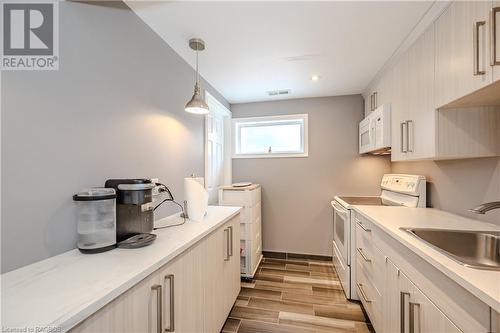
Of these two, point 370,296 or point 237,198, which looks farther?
point 237,198

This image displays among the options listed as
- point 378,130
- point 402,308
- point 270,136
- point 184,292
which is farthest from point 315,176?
point 184,292

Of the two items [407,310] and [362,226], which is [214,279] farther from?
[362,226]

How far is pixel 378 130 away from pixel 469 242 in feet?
4.43

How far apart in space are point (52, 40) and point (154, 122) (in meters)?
0.71

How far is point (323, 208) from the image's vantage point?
3.04m

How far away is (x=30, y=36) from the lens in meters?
0.97

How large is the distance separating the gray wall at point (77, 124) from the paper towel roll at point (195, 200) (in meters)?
0.26

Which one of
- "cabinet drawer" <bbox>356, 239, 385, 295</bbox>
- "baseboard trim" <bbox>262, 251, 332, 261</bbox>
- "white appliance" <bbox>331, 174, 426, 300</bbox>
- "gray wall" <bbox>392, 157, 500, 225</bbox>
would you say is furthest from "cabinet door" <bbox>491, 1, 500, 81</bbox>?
"baseboard trim" <bbox>262, 251, 332, 261</bbox>

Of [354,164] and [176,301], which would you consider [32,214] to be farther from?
[354,164]

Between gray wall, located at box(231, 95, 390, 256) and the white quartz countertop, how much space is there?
105 cm

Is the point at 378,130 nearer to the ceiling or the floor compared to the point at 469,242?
nearer to the ceiling

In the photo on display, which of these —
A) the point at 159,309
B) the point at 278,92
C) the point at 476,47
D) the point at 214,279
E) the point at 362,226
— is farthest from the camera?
the point at 278,92

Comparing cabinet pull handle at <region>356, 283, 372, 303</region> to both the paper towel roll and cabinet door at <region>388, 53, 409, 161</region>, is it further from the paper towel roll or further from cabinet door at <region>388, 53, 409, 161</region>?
the paper towel roll

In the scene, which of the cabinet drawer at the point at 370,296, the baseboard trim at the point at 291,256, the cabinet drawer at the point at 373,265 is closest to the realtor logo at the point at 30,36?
the cabinet drawer at the point at 373,265
